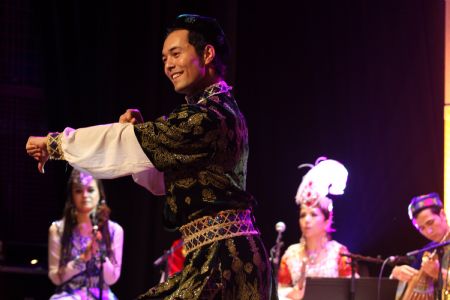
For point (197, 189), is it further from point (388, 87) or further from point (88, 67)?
point (88, 67)

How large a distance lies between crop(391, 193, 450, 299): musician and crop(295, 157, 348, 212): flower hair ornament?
0.61 m

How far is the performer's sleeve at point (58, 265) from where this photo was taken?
604 cm

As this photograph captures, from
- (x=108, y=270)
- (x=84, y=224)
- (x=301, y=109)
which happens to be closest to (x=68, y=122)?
(x=84, y=224)

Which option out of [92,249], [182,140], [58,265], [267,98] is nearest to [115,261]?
[92,249]

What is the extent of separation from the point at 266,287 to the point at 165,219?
0.40 metres

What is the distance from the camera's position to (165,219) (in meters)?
2.60

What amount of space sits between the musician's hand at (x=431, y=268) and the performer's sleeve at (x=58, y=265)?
256 cm

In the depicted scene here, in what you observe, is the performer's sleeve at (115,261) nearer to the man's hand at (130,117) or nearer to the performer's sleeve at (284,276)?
the performer's sleeve at (284,276)

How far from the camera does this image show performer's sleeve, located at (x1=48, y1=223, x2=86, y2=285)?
6035 millimetres

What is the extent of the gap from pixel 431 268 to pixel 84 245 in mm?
2675

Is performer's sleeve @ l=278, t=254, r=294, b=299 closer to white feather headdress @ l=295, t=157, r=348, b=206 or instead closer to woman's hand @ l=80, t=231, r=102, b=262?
white feather headdress @ l=295, t=157, r=348, b=206

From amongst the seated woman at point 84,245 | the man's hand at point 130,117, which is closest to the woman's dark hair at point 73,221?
the seated woman at point 84,245

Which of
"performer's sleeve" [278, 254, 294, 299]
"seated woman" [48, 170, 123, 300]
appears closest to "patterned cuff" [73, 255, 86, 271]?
"seated woman" [48, 170, 123, 300]

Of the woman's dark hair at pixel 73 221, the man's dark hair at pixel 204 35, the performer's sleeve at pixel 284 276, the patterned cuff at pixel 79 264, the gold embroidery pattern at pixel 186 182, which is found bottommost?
the performer's sleeve at pixel 284 276
